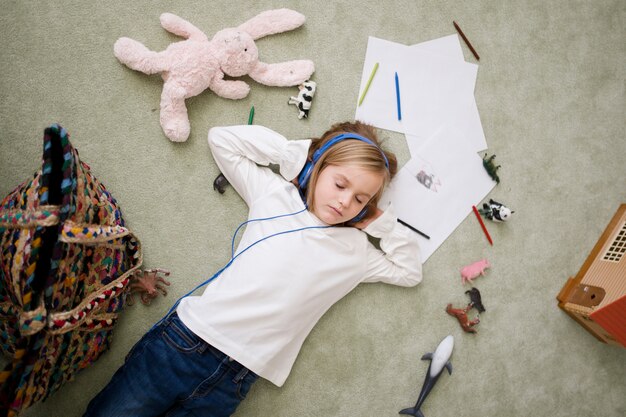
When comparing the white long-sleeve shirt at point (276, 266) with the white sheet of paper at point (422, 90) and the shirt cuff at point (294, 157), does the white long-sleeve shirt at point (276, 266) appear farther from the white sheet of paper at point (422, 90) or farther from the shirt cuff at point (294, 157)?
the white sheet of paper at point (422, 90)

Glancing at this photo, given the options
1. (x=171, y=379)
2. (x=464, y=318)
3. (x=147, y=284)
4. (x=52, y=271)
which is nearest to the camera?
(x=52, y=271)

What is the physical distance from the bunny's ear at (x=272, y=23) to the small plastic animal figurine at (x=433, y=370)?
39.1 inches

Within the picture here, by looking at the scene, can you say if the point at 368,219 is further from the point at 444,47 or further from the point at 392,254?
the point at 444,47

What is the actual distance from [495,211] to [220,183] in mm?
790

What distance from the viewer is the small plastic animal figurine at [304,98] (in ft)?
3.70

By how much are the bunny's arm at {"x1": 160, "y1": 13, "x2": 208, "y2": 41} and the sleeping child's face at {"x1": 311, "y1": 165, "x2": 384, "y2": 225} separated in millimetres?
494

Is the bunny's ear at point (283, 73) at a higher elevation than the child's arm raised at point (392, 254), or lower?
higher

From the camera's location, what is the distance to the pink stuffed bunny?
1031 mm

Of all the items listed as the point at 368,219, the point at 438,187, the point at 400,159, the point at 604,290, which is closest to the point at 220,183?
the point at 368,219

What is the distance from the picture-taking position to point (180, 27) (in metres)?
1.06

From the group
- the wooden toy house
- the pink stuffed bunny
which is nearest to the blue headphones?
the pink stuffed bunny

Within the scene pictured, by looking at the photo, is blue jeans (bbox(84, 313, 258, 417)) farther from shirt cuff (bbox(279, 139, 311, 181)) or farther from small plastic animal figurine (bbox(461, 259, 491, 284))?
small plastic animal figurine (bbox(461, 259, 491, 284))

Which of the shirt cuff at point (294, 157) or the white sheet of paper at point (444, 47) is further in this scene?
the white sheet of paper at point (444, 47)

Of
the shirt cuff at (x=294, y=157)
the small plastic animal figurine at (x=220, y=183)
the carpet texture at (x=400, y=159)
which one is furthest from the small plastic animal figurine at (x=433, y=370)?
the small plastic animal figurine at (x=220, y=183)
